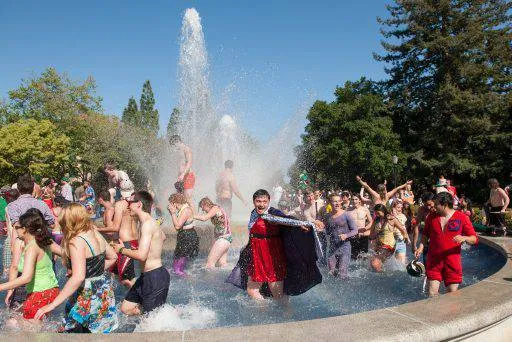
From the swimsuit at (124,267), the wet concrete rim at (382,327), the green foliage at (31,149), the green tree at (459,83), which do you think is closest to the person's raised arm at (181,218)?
the swimsuit at (124,267)

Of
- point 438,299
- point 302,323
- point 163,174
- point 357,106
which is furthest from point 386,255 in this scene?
point 357,106

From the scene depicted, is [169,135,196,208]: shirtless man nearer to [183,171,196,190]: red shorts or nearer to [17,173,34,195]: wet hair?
[183,171,196,190]: red shorts

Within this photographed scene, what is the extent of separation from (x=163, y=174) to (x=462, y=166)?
2710cm

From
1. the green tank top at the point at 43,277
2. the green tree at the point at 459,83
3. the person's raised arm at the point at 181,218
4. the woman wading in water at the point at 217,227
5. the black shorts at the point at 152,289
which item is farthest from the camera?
the green tree at the point at 459,83

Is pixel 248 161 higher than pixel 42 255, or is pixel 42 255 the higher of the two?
pixel 248 161

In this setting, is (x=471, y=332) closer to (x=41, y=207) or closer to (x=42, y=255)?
(x=42, y=255)

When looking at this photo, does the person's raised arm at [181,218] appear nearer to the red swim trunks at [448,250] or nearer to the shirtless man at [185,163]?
the shirtless man at [185,163]

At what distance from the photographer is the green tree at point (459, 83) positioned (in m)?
36.7

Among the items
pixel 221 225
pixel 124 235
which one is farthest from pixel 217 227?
pixel 124 235

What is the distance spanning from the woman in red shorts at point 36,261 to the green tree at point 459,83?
36.6 m

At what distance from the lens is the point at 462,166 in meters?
36.6

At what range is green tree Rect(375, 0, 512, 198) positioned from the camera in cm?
3666

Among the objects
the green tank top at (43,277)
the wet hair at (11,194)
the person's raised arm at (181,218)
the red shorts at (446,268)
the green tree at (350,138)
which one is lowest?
the red shorts at (446,268)

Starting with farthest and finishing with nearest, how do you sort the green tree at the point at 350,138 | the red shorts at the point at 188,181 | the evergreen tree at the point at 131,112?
the evergreen tree at the point at 131,112 < the green tree at the point at 350,138 < the red shorts at the point at 188,181
